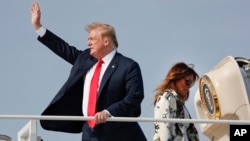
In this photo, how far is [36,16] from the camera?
656cm

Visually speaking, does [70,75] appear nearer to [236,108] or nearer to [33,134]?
[33,134]

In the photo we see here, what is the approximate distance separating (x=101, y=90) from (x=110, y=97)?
0.28 feet

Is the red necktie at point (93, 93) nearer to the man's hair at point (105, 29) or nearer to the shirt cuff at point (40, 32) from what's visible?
the man's hair at point (105, 29)

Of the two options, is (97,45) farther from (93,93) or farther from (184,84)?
(184,84)

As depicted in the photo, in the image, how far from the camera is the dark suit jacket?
19.7ft

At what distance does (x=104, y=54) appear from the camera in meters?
6.29

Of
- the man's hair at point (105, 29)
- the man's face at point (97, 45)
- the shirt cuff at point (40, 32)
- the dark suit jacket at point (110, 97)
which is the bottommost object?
the dark suit jacket at point (110, 97)

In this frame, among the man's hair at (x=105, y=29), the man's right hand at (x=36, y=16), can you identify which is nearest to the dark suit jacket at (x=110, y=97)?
the man's hair at (x=105, y=29)

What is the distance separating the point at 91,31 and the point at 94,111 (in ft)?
2.22

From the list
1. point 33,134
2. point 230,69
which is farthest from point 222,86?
point 33,134

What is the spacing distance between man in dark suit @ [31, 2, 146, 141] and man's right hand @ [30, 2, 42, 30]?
24 centimetres

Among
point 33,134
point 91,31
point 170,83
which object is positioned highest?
point 91,31

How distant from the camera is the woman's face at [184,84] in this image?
247 inches

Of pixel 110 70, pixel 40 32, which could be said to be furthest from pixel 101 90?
pixel 40 32
